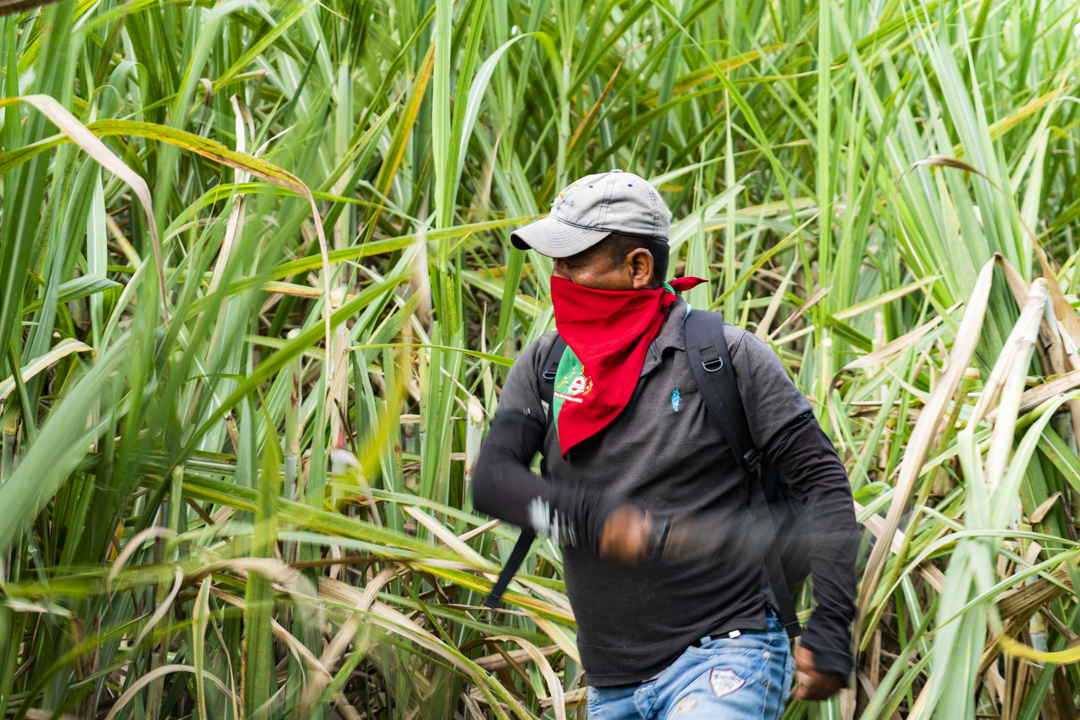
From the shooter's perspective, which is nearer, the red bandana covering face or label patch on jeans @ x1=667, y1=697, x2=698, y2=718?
label patch on jeans @ x1=667, y1=697, x2=698, y2=718

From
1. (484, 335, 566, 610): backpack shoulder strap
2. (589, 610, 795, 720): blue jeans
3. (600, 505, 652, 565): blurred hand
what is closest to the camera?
(600, 505, 652, 565): blurred hand

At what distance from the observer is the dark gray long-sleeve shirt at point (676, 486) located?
1.21 metres

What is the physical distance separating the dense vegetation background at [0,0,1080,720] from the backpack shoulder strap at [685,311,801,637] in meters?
0.12

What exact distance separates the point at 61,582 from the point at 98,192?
2.41ft

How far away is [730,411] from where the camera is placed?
1.25m

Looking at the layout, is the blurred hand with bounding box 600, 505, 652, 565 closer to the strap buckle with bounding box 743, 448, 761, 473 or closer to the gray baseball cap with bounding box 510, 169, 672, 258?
the strap buckle with bounding box 743, 448, 761, 473

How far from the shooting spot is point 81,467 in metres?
1.15

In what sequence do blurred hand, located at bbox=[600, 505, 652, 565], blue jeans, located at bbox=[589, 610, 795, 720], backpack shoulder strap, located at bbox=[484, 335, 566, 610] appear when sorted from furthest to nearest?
1. backpack shoulder strap, located at bbox=[484, 335, 566, 610]
2. blue jeans, located at bbox=[589, 610, 795, 720]
3. blurred hand, located at bbox=[600, 505, 652, 565]

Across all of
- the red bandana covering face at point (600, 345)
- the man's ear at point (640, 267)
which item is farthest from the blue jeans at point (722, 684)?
the man's ear at point (640, 267)

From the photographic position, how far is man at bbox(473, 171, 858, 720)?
3.99ft

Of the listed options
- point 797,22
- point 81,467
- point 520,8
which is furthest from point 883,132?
point 81,467

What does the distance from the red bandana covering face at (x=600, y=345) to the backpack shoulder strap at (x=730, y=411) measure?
3.2 inches

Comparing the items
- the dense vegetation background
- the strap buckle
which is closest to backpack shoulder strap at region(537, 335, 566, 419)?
the dense vegetation background

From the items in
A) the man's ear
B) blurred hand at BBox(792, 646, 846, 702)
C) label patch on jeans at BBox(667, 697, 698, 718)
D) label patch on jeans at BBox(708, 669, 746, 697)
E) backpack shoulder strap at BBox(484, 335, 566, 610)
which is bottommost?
label patch on jeans at BBox(667, 697, 698, 718)
